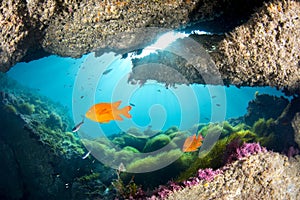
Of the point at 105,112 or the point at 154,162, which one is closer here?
the point at 105,112

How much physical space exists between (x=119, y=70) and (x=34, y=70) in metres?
11.7

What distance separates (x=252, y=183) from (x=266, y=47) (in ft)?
7.35

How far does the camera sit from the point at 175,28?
14.9 feet

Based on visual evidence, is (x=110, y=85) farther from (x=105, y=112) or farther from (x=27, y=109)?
(x=105, y=112)

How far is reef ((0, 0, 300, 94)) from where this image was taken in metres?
3.56

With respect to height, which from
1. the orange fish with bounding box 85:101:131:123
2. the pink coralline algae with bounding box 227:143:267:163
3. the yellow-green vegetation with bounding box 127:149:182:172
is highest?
the orange fish with bounding box 85:101:131:123

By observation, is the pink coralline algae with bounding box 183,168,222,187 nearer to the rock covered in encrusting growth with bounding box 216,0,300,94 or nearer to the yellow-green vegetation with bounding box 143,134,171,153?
the rock covered in encrusting growth with bounding box 216,0,300,94

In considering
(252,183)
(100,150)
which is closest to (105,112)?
(252,183)

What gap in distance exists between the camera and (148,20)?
4117 mm

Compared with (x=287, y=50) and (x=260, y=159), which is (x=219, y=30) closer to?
(x=287, y=50)

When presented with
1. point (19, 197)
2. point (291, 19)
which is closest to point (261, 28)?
A: point (291, 19)

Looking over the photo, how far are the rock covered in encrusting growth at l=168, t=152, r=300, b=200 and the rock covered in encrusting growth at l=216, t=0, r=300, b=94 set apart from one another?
1469mm

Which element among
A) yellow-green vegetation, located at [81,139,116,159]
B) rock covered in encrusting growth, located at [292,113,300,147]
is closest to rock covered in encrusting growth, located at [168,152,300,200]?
rock covered in encrusting growth, located at [292,113,300,147]

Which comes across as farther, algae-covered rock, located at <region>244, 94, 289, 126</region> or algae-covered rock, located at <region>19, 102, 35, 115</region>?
algae-covered rock, located at <region>19, 102, 35, 115</region>
